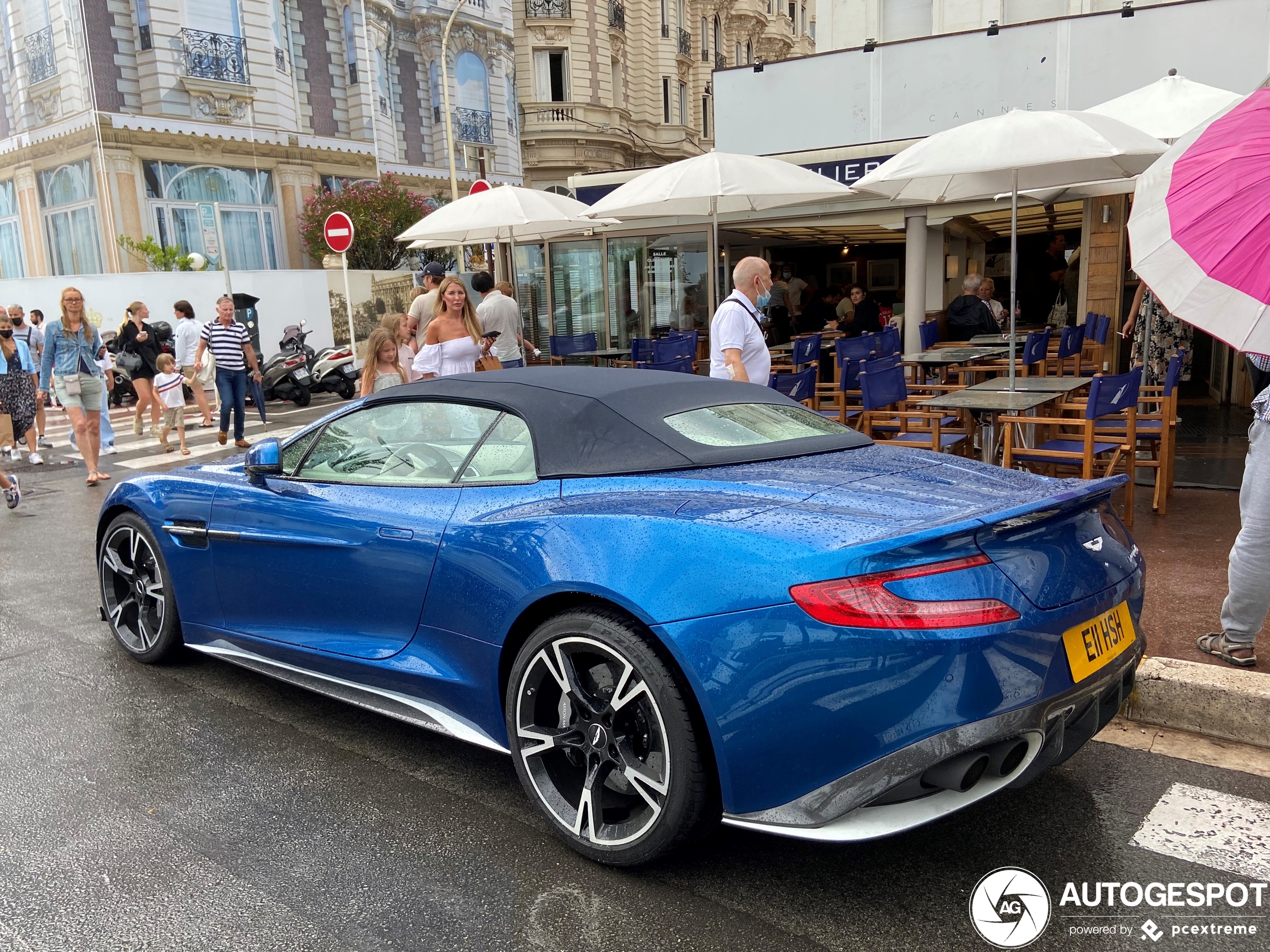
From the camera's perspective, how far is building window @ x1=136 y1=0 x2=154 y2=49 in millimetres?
23578

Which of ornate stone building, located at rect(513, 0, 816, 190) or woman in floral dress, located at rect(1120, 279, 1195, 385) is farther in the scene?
ornate stone building, located at rect(513, 0, 816, 190)

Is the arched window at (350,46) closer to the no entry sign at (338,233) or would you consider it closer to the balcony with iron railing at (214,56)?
the balcony with iron railing at (214,56)

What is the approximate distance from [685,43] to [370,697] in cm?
4624

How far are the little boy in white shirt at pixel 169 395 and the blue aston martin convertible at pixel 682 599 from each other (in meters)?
9.14

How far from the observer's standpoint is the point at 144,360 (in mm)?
13367

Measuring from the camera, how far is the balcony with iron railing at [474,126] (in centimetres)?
3338

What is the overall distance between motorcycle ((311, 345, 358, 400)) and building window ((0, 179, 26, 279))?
13297 millimetres

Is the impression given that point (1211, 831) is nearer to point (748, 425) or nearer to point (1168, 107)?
point (748, 425)

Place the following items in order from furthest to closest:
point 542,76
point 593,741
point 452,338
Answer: point 542,76, point 452,338, point 593,741

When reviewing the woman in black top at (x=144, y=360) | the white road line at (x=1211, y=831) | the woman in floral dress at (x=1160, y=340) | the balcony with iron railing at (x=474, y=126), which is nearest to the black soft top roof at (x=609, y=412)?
the white road line at (x=1211, y=831)

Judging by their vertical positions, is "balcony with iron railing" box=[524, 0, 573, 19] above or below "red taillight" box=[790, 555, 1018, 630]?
above

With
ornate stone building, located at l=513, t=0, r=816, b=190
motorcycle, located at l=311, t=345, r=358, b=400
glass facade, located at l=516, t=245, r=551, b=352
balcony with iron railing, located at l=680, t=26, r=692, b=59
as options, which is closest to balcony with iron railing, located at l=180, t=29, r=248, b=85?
motorcycle, located at l=311, t=345, r=358, b=400

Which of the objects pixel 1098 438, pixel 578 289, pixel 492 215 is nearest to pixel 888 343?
pixel 1098 438

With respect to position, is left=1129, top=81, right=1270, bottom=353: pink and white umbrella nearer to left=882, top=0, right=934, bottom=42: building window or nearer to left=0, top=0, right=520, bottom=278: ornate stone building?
left=882, top=0, right=934, bottom=42: building window
